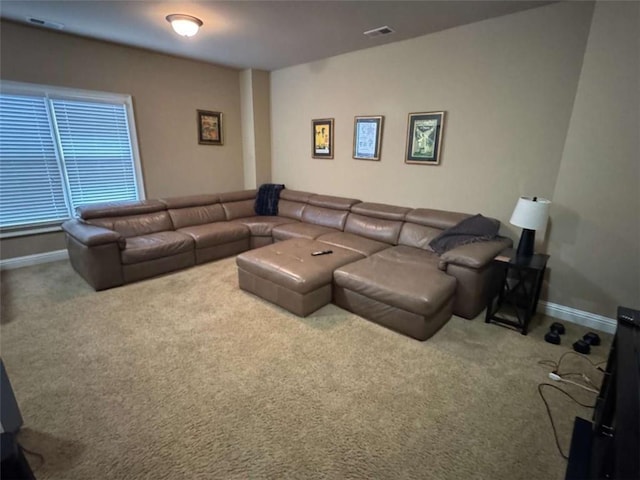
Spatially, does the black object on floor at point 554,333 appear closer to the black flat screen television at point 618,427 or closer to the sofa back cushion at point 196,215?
the black flat screen television at point 618,427

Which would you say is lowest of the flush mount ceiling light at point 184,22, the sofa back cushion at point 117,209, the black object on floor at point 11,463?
the black object on floor at point 11,463

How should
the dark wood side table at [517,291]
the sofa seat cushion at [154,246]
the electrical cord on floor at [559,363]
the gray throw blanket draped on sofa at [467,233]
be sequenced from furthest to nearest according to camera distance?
the sofa seat cushion at [154,246]
the gray throw blanket draped on sofa at [467,233]
the dark wood side table at [517,291]
the electrical cord on floor at [559,363]

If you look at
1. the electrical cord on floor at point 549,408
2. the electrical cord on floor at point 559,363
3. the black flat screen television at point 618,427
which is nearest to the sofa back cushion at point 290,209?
the electrical cord on floor at point 559,363

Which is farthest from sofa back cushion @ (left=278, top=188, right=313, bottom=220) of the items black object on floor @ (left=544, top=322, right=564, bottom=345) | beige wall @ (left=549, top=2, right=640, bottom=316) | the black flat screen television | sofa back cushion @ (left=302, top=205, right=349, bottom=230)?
the black flat screen television

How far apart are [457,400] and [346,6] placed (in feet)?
10.0

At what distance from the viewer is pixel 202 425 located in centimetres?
166

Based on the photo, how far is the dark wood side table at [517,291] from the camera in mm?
2469

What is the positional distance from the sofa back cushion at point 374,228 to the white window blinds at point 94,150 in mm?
3066

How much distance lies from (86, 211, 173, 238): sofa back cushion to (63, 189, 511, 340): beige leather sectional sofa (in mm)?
11

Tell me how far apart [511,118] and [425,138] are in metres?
0.85

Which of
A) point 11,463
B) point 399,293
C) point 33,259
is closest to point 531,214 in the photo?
point 399,293

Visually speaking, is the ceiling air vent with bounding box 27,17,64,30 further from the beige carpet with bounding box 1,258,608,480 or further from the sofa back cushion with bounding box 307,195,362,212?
the sofa back cushion with bounding box 307,195,362,212

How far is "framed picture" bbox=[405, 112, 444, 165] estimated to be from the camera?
11.3 ft

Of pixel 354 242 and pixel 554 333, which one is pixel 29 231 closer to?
pixel 354 242
